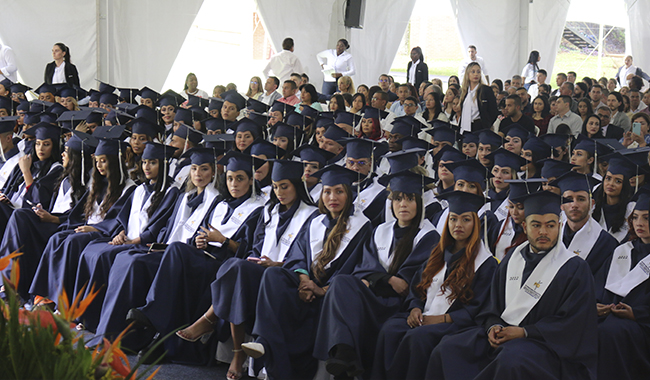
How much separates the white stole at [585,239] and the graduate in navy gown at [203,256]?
213 centimetres

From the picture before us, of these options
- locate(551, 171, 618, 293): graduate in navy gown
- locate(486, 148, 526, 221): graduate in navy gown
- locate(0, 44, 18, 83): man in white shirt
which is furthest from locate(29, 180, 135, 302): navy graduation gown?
locate(0, 44, 18, 83): man in white shirt

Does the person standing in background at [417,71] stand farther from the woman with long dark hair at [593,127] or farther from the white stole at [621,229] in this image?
the white stole at [621,229]

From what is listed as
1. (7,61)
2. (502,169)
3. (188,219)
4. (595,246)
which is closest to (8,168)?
(188,219)

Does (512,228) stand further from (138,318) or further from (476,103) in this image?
(476,103)

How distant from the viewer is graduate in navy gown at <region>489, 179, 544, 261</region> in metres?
4.09

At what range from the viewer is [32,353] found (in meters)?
1.22

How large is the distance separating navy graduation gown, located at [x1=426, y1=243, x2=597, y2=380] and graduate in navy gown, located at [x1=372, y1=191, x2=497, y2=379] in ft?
0.51

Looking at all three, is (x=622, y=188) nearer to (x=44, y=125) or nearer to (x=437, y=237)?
(x=437, y=237)

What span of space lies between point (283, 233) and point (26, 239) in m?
2.39

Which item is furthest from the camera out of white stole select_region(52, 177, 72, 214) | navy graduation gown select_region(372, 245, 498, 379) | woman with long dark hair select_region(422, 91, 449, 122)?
woman with long dark hair select_region(422, 91, 449, 122)

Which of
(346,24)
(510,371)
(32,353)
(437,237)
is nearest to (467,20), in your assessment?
(346,24)

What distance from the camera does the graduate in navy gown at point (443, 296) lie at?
3430mm

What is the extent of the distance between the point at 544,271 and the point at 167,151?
3145mm

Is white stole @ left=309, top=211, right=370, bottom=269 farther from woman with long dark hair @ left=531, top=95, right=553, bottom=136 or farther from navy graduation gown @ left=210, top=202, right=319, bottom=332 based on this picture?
woman with long dark hair @ left=531, top=95, right=553, bottom=136
